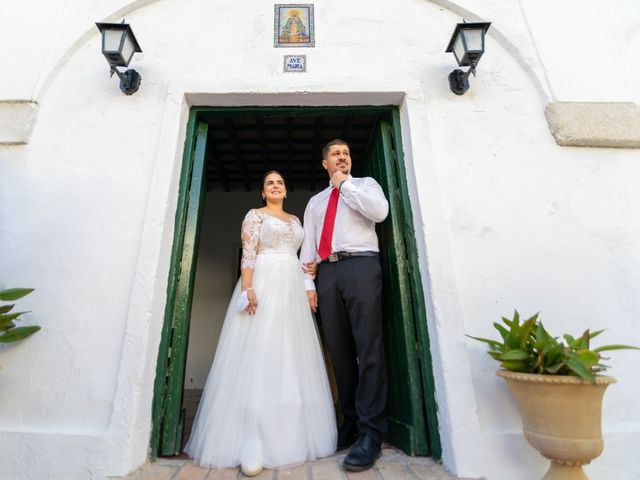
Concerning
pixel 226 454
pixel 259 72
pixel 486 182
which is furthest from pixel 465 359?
pixel 259 72

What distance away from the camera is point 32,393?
2.04 meters

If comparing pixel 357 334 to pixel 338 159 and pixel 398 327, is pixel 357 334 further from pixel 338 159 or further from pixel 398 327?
pixel 338 159

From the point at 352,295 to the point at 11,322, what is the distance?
2140mm

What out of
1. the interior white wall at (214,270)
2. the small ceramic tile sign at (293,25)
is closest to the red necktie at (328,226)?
the small ceramic tile sign at (293,25)

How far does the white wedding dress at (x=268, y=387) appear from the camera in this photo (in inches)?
79.6

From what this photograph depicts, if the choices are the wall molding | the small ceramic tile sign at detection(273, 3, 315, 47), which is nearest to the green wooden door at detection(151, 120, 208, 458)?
the small ceramic tile sign at detection(273, 3, 315, 47)

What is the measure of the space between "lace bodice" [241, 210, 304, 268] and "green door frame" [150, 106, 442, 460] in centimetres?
39

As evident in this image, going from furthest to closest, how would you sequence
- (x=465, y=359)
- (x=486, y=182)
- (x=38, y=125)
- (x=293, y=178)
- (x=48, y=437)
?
1. (x=293, y=178)
2. (x=38, y=125)
3. (x=486, y=182)
4. (x=465, y=359)
5. (x=48, y=437)

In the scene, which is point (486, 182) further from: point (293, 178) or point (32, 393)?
point (293, 178)

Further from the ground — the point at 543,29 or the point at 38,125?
the point at 543,29

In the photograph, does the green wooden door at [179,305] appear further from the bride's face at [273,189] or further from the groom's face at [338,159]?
the groom's face at [338,159]

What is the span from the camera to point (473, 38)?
8.04 ft

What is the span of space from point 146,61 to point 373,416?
3129 mm

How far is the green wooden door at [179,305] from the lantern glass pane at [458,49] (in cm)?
206
